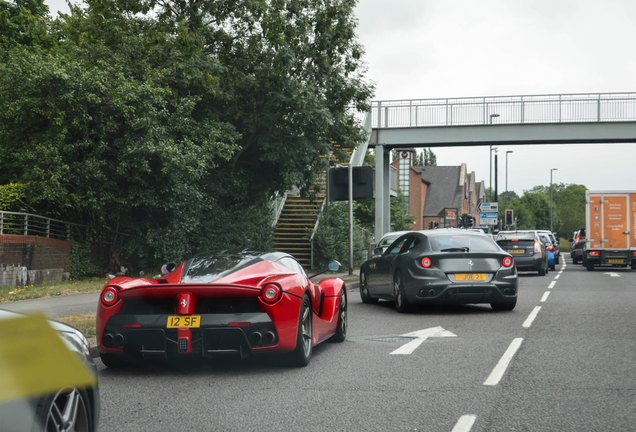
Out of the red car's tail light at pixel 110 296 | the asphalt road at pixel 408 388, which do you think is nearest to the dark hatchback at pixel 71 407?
the asphalt road at pixel 408 388

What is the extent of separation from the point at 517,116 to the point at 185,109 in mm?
18208

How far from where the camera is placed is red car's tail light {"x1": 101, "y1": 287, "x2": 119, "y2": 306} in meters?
7.34

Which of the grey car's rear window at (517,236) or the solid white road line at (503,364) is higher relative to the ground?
the grey car's rear window at (517,236)

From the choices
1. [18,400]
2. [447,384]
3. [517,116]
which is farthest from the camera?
[517,116]

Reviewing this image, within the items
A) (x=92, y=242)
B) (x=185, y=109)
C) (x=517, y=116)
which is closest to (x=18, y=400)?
(x=185, y=109)

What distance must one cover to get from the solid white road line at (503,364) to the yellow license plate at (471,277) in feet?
10.2

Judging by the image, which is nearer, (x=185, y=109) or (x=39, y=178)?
(x=39, y=178)

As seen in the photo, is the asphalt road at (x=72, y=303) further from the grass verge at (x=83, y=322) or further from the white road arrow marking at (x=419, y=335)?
the white road arrow marking at (x=419, y=335)

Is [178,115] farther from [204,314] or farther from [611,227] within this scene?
[611,227]

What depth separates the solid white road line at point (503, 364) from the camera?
714cm

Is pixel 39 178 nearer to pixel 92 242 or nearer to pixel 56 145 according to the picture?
→ pixel 56 145

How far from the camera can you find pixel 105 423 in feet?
18.3

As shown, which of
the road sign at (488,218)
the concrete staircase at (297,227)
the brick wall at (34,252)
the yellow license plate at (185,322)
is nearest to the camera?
the yellow license plate at (185,322)

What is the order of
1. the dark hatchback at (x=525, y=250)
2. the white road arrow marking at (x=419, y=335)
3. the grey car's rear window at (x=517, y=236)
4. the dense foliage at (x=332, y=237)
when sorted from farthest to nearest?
the dense foliage at (x=332, y=237)
the grey car's rear window at (x=517, y=236)
the dark hatchback at (x=525, y=250)
the white road arrow marking at (x=419, y=335)
